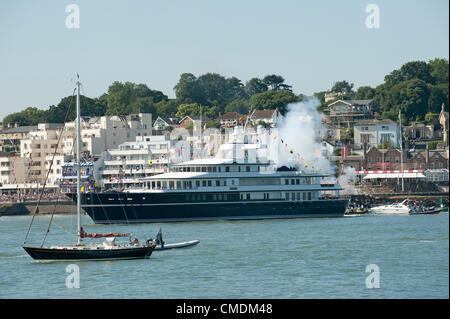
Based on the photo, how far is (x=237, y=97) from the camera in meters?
166

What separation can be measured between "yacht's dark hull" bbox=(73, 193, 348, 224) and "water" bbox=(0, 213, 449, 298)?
1034cm

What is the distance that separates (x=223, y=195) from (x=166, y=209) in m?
4.78

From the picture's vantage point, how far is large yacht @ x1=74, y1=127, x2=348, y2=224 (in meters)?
67.0

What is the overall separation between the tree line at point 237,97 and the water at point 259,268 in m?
73.0

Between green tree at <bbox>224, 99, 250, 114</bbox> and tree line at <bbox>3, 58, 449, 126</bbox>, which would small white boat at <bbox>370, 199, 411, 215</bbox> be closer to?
tree line at <bbox>3, 58, 449, 126</bbox>

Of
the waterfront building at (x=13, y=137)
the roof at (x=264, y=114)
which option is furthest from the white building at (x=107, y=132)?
the roof at (x=264, y=114)

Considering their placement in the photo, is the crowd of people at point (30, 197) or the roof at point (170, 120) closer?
the crowd of people at point (30, 197)

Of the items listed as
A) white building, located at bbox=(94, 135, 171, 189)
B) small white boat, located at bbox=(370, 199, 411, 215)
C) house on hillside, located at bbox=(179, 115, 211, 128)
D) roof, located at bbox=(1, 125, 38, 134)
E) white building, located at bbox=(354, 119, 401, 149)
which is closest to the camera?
small white boat, located at bbox=(370, 199, 411, 215)

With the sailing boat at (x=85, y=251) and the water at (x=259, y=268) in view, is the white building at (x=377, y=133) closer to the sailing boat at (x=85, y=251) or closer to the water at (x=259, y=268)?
the water at (x=259, y=268)

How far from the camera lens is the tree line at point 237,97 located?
417 feet

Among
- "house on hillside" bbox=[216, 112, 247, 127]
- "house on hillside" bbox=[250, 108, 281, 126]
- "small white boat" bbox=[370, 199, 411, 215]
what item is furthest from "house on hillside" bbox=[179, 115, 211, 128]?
"small white boat" bbox=[370, 199, 411, 215]

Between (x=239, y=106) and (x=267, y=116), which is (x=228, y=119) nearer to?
(x=267, y=116)

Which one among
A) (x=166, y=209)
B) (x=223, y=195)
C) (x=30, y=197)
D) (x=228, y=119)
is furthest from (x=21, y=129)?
(x=223, y=195)
